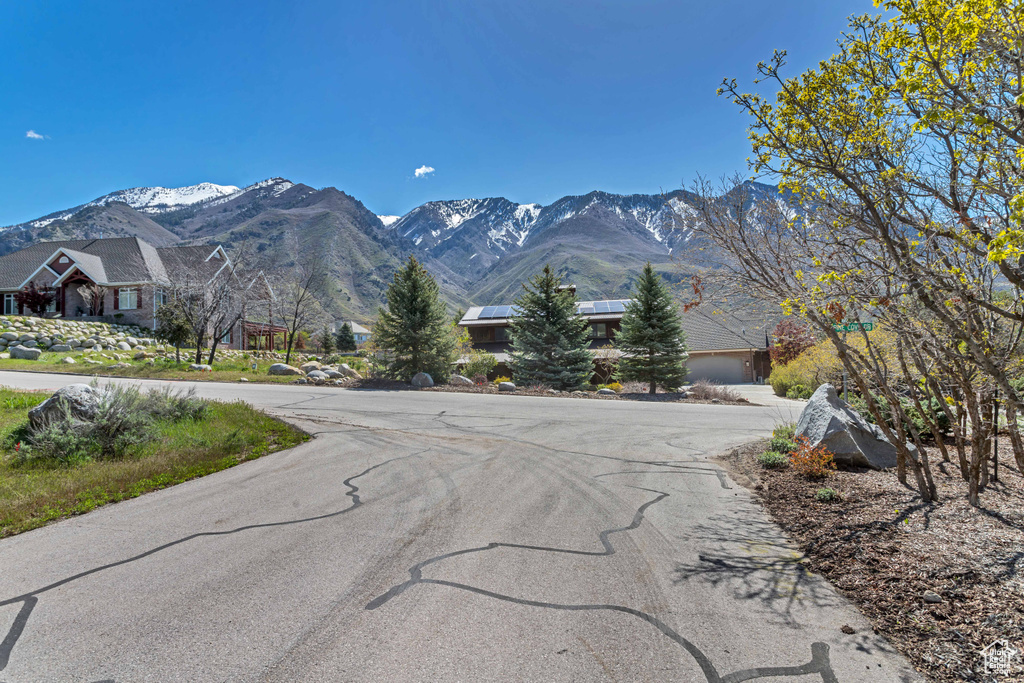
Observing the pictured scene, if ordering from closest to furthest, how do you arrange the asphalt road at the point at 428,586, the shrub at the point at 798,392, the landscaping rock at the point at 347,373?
1. the asphalt road at the point at 428,586
2. the shrub at the point at 798,392
3. the landscaping rock at the point at 347,373

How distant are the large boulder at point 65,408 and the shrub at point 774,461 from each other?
10.3 metres

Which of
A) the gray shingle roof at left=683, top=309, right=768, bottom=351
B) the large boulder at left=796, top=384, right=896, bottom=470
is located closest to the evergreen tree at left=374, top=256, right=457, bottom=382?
the large boulder at left=796, top=384, right=896, bottom=470

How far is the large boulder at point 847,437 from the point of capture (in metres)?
7.04

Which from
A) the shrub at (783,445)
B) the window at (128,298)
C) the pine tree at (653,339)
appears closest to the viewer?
the shrub at (783,445)

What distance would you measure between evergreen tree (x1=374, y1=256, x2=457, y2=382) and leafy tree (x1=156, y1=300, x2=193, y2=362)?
10.9m

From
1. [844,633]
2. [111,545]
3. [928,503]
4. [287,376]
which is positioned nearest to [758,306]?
[928,503]

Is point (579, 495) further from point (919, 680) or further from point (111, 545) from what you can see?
point (111, 545)

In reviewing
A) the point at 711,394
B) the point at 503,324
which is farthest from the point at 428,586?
the point at 503,324

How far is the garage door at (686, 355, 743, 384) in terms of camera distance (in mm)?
38344

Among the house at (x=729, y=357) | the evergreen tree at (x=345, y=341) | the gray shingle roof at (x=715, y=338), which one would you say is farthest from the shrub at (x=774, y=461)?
the evergreen tree at (x=345, y=341)

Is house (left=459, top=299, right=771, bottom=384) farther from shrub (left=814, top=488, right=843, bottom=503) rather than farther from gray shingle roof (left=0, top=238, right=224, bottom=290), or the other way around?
shrub (left=814, top=488, right=843, bottom=503)

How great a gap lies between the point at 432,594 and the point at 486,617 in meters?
0.49

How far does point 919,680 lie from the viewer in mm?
2795

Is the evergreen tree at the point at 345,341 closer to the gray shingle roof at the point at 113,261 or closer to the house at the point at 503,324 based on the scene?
the gray shingle roof at the point at 113,261
